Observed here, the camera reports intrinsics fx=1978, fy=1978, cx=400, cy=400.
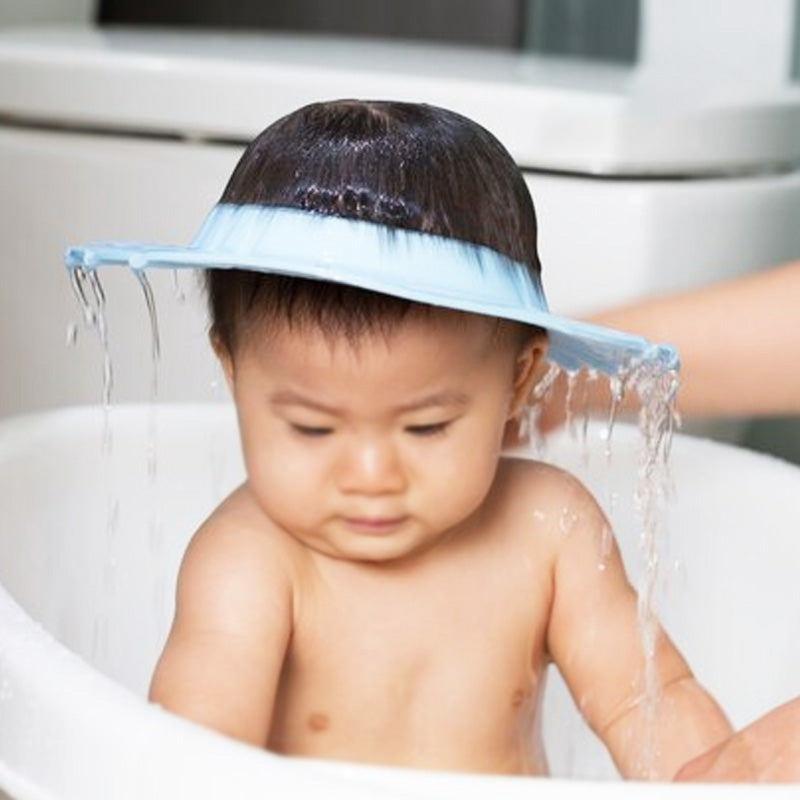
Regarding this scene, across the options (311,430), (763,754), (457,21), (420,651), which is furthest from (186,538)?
(457,21)

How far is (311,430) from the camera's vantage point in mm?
860

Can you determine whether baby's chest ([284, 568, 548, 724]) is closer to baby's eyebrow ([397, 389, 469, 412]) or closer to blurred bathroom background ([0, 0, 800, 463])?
baby's eyebrow ([397, 389, 469, 412])

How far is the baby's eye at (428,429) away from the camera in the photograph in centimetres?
86

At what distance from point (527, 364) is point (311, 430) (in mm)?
118

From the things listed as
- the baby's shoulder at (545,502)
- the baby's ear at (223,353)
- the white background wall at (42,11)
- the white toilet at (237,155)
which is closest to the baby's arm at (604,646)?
the baby's shoulder at (545,502)

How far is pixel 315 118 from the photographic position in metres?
0.85

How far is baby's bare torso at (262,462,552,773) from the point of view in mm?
966

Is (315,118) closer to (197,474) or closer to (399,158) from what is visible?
(399,158)

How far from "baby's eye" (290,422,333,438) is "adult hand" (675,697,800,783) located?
213 mm

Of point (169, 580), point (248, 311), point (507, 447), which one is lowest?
point (169, 580)

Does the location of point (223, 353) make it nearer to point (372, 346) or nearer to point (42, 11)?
point (372, 346)

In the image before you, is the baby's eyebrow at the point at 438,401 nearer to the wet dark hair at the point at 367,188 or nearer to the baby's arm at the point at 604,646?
the wet dark hair at the point at 367,188

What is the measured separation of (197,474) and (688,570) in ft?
0.99

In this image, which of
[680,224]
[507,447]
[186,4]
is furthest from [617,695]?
[186,4]
